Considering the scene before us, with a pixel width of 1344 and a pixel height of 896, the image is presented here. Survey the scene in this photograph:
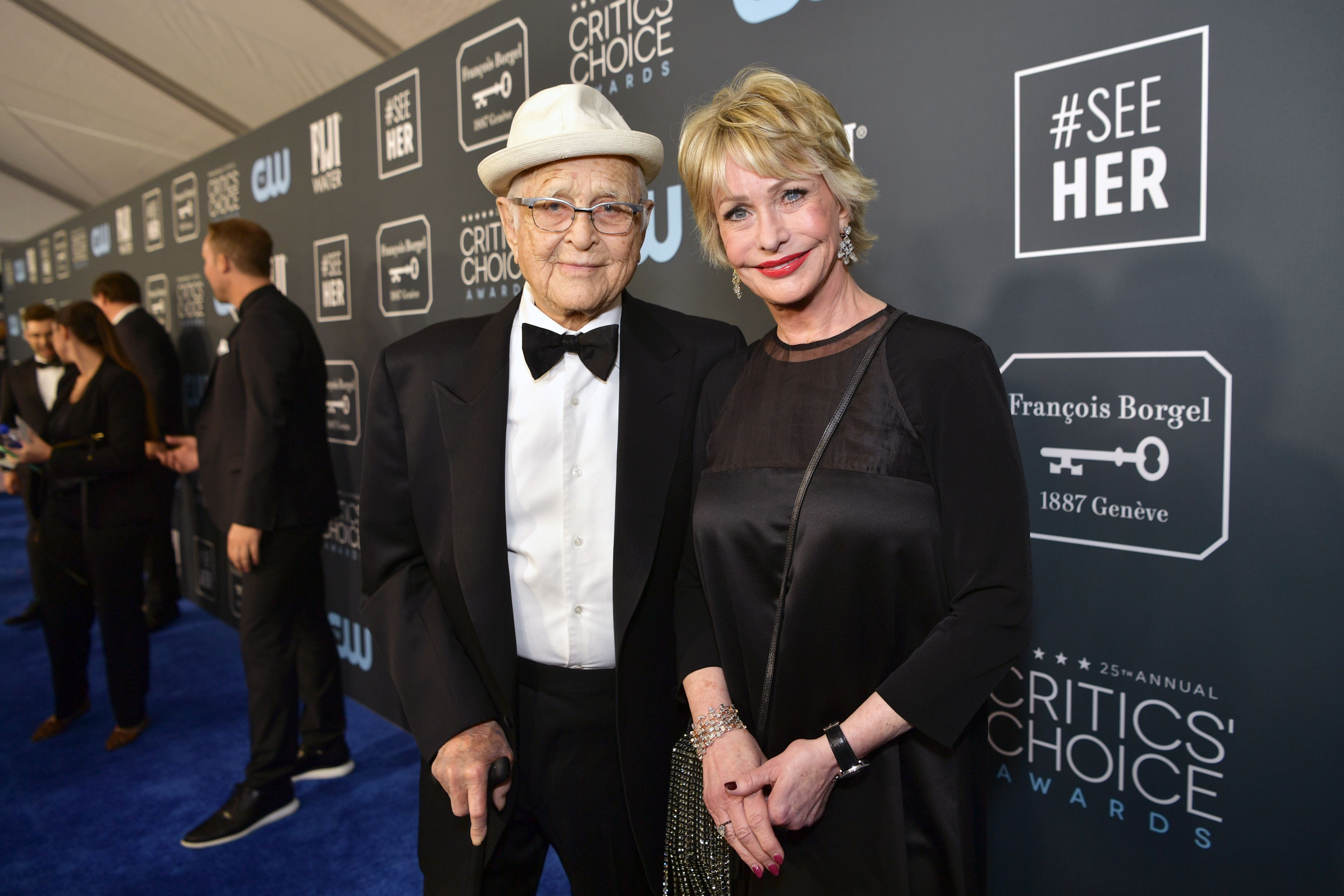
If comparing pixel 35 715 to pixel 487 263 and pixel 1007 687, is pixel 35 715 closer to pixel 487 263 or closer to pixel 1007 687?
pixel 487 263

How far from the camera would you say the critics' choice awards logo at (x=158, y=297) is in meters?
5.69

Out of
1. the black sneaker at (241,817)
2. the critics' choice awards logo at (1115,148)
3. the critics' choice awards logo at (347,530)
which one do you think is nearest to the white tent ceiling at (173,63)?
the critics' choice awards logo at (347,530)

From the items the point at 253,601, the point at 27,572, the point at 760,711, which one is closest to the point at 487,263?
the point at 253,601

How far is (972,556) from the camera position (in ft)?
3.50

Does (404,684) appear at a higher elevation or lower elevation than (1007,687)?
higher

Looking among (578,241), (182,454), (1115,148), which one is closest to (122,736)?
(182,454)

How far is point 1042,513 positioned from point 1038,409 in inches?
8.9

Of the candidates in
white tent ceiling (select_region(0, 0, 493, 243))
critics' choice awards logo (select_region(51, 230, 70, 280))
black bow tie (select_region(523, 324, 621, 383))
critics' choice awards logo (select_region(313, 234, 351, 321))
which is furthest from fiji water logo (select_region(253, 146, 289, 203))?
critics' choice awards logo (select_region(51, 230, 70, 280))

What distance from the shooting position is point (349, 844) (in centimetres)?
270

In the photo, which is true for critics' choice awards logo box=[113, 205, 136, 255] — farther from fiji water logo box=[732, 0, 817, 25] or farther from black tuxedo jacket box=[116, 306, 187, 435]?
fiji water logo box=[732, 0, 817, 25]

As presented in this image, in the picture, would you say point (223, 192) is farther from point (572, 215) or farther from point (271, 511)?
point (572, 215)

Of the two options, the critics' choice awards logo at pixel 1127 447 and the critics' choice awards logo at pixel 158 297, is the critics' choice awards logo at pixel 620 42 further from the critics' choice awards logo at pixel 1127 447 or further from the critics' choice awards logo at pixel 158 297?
the critics' choice awards logo at pixel 158 297

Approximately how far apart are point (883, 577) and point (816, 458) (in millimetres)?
195

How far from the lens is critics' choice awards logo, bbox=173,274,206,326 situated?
523cm
